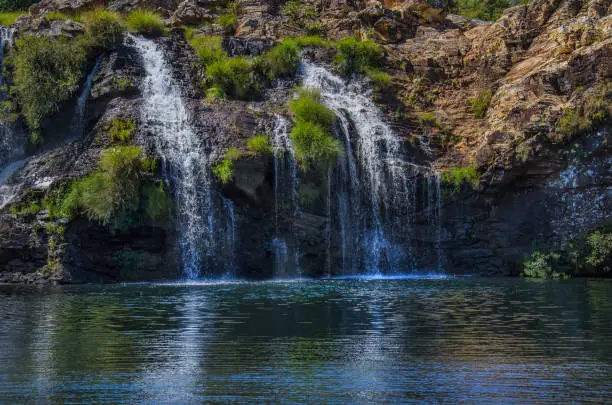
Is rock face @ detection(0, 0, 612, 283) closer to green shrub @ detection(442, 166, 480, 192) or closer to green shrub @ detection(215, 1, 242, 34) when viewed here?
green shrub @ detection(442, 166, 480, 192)

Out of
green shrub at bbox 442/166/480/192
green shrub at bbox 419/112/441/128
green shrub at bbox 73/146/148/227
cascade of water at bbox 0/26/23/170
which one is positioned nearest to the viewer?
green shrub at bbox 73/146/148/227

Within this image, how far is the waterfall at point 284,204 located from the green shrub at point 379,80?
6891mm

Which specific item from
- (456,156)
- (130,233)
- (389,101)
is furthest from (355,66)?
(130,233)

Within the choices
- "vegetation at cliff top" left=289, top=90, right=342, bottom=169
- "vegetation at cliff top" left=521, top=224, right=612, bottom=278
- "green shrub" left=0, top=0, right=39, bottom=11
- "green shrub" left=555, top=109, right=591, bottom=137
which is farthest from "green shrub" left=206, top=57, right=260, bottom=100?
"green shrub" left=0, top=0, right=39, bottom=11

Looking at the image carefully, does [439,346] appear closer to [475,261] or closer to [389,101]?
[475,261]

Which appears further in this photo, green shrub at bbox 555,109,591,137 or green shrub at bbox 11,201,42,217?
green shrub at bbox 555,109,591,137

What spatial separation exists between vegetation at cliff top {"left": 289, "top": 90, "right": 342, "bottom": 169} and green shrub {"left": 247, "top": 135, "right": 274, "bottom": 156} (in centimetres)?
105

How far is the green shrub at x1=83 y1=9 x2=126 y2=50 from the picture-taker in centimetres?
3009

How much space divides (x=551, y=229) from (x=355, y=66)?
447 inches

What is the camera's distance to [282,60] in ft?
104

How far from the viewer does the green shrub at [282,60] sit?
31.5m

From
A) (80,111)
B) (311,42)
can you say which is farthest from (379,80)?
(80,111)

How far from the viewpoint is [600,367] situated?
8211 millimetres

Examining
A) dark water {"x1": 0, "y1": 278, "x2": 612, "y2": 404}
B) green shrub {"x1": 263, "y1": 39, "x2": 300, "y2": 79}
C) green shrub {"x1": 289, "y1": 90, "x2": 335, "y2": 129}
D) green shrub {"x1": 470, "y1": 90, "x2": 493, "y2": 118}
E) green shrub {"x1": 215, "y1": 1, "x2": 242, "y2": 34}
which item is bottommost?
dark water {"x1": 0, "y1": 278, "x2": 612, "y2": 404}
